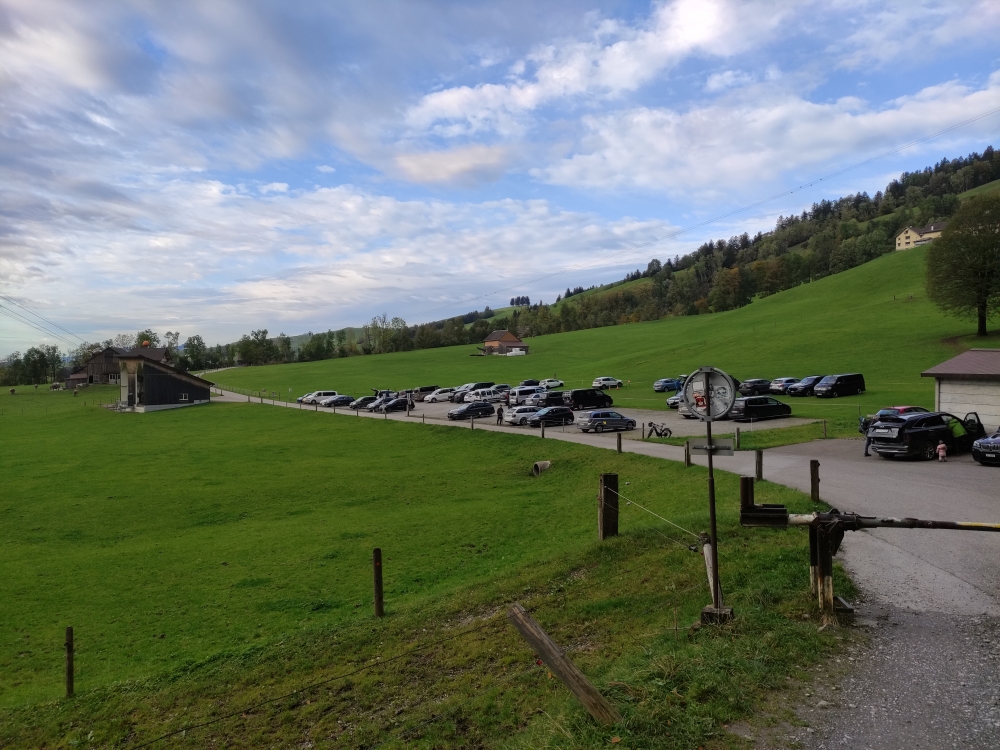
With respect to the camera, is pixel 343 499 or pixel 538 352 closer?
pixel 343 499

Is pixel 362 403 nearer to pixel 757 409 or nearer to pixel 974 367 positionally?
pixel 757 409

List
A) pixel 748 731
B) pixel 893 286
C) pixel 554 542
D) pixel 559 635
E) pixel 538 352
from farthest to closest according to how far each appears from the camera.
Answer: pixel 538 352, pixel 893 286, pixel 554 542, pixel 559 635, pixel 748 731

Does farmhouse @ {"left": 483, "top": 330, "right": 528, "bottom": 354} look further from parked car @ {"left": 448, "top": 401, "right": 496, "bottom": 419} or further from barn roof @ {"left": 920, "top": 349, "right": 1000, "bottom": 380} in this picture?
barn roof @ {"left": 920, "top": 349, "right": 1000, "bottom": 380}

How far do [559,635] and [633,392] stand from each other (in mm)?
52294

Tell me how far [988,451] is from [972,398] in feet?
31.6

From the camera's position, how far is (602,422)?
37.0 m

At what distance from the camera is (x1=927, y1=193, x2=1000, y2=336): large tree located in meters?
55.0

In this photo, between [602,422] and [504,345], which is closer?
[602,422]

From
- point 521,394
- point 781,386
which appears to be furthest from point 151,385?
point 781,386

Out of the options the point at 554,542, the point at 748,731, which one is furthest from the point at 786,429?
the point at 748,731

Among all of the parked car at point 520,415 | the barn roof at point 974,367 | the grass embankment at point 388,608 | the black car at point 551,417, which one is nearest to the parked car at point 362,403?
the parked car at point 520,415

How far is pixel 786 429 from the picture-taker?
3206 cm

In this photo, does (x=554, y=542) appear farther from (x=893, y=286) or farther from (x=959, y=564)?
(x=893, y=286)

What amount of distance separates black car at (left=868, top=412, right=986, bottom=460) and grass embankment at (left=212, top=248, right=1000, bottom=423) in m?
11.0
